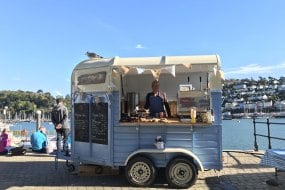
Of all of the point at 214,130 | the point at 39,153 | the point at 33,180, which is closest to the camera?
the point at 214,130

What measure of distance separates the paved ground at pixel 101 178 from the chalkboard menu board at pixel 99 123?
91cm

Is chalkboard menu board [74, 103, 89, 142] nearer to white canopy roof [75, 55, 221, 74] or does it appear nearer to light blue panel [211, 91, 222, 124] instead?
white canopy roof [75, 55, 221, 74]

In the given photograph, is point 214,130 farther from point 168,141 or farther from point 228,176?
point 228,176

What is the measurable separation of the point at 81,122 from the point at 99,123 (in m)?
0.63

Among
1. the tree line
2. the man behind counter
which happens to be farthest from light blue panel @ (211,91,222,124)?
the tree line

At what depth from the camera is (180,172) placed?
28.5 feet

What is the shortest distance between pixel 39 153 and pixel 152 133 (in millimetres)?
6680

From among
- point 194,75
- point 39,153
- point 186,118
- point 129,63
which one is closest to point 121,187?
point 186,118

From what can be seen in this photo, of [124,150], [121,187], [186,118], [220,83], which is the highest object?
[220,83]

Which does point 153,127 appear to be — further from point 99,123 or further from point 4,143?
point 4,143

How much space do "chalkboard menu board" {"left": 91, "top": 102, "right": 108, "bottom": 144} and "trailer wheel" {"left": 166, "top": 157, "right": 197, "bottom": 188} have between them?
4.81ft

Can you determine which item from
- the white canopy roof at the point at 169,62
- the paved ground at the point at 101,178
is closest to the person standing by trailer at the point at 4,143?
the paved ground at the point at 101,178

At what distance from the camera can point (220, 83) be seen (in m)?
8.73

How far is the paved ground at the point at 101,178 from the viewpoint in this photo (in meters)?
8.74
